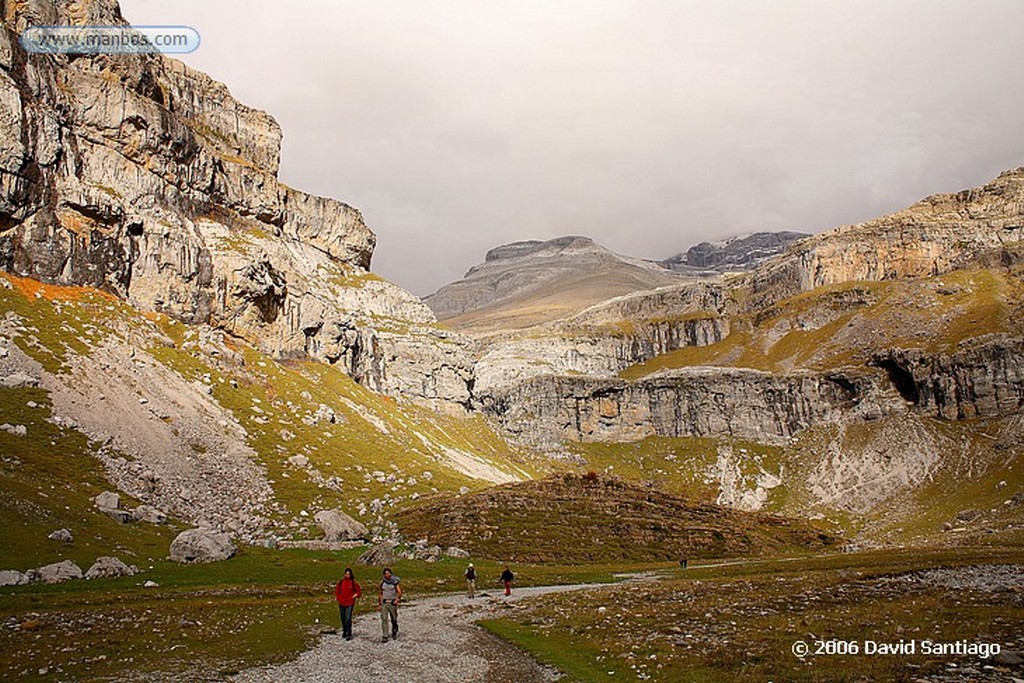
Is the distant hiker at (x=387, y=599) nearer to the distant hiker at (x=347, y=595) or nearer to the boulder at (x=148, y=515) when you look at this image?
the distant hiker at (x=347, y=595)

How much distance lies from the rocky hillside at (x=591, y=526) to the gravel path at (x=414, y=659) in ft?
173

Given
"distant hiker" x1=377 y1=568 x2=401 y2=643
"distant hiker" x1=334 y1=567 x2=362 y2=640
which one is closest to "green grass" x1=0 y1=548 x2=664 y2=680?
"distant hiker" x1=334 y1=567 x2=362 y2=640

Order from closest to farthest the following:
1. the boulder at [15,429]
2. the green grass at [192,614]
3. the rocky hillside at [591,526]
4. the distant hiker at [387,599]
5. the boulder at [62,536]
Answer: the green grass at [192,614]
the distant hiker at [387,599]
the boulder at [62,536]
the boulder at [15,429]
the rocky hillside at [591,526]

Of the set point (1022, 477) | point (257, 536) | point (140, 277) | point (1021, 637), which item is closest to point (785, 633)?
point (1021, 637)

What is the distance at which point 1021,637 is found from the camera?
81.4 feet

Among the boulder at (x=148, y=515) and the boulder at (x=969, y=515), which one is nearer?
the boulder at (x=148, y=515)

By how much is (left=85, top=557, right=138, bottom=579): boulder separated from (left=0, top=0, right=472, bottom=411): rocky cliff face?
8159cm

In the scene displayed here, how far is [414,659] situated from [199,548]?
4380 centimetres

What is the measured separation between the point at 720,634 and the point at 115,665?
2550 cm

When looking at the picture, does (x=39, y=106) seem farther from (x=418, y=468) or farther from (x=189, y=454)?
(x=418, y=468)

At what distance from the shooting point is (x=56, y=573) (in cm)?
4806

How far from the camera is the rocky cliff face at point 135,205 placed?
4505 inches

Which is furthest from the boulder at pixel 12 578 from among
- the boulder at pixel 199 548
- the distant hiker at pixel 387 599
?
the distant hiker at pixel 387 599

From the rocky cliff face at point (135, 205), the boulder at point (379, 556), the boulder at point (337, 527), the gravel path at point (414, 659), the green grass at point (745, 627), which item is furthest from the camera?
the rocky cliff face at point (135, 205)
